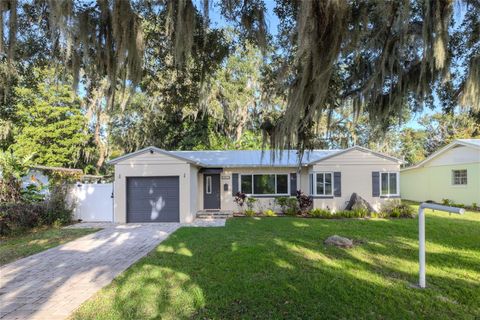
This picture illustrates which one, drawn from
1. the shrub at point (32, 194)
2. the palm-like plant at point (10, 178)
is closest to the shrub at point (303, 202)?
the shrub at point (32, 194)

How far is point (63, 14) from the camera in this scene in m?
3.79

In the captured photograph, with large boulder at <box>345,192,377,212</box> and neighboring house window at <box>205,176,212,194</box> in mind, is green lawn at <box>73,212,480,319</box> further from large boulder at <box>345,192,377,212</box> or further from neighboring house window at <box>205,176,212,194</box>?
neighboring house window at <box>205,176,212,194</box>

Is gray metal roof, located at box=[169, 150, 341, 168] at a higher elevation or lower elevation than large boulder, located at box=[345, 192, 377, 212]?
higher

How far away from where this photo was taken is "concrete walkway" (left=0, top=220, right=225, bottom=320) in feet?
13.3

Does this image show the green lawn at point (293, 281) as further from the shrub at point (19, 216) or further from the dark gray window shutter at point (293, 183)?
the dark gray window shutter at point (293, 183)

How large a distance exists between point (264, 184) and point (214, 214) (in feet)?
9.04

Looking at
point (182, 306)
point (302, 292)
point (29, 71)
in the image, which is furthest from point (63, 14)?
point (302, 292)

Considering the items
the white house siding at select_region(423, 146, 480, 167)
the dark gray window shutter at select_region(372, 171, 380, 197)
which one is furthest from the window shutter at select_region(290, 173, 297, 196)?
the white house siding at select_region(423, 146, 480, 167)

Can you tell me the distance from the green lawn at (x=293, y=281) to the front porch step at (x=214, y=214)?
5.38 metres

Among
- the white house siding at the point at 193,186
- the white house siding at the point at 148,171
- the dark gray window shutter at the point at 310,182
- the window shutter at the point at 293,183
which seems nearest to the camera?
the white house siding at the point at 148,171

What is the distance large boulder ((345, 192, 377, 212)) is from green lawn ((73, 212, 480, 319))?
5349 mm

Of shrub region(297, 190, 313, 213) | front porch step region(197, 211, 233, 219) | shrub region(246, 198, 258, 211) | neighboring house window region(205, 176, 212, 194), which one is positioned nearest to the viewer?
front porch step region(197, 211, 233, 219)

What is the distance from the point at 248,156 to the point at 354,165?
508 cm

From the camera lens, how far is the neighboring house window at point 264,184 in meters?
14.8
